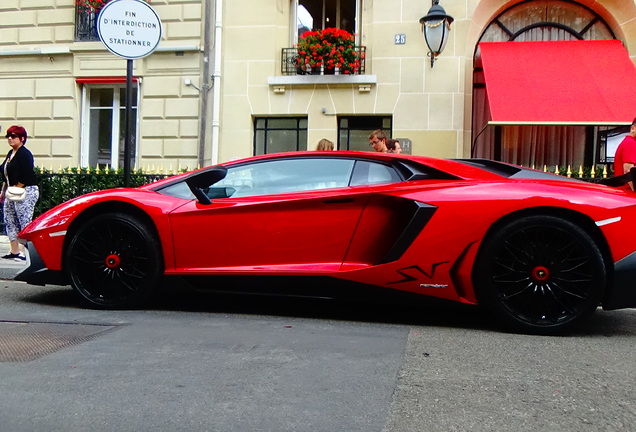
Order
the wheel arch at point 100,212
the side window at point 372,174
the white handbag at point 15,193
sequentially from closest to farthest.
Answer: the side window at point 372,174 < the wheel arch at point 100,212 < the white handbag at point 15,193

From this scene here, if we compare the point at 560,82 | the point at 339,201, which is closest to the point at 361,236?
the point at 339,201

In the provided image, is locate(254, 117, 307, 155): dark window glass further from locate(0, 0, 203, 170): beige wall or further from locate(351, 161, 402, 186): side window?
locate(351, 161, 402, 186): side window

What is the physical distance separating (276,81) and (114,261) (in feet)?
27.8

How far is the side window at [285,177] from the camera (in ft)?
15.3

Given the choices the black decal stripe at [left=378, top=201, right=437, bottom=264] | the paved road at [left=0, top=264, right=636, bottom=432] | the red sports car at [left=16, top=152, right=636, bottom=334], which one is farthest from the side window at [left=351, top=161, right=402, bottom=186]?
the paved road at [left=0, top=264, right=636, bottom=432]

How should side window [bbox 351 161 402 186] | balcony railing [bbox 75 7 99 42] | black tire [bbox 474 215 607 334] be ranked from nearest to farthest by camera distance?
black tire [bbox 474 215 607 334] < side window [bbox 351 161 402 186] < balcony railing [bbox 75 7 99 42]

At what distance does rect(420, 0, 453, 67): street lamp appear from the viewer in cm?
1139

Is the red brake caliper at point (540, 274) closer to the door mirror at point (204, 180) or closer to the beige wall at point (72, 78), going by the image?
the door mirror at point (204, 180)

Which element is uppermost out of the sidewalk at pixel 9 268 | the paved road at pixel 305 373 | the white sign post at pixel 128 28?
the white sign post at pixel 128 28

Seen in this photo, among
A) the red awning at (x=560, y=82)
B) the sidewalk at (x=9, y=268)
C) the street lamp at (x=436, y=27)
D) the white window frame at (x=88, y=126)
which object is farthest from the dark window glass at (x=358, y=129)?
the sidewalk at (x=9, y=268)

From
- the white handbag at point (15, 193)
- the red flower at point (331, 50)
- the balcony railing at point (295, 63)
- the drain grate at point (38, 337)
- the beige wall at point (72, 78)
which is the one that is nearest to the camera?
the drain grate at point (38, 337)

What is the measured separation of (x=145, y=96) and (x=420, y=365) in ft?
36.4

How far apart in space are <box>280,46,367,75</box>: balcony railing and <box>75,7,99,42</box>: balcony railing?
3960 mm

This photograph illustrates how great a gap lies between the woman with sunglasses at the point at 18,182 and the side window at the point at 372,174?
4.93 m
